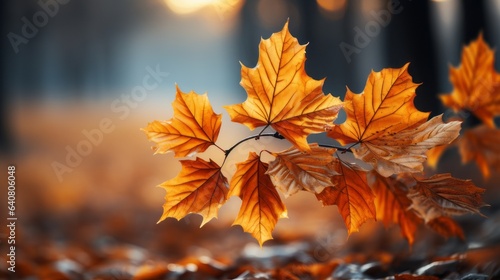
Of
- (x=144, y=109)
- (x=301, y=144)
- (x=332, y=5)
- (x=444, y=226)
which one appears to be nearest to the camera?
(x=301, y=144)

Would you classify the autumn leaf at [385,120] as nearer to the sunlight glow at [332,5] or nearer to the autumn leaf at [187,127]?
the autumn leaf at [187,127]

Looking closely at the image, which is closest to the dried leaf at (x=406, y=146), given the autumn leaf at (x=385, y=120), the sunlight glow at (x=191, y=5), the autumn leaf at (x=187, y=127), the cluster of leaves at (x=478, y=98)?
the autumn leaf at (x=385, y=120)

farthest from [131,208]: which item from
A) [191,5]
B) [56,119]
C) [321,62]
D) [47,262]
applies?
[191,5]

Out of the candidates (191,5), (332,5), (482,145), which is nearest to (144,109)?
(191,5)

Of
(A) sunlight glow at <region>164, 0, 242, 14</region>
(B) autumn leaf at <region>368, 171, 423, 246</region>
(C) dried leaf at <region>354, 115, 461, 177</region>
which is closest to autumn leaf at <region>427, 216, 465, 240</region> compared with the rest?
(B) autumn leaf at <region>368, 171, 423, 246</region>

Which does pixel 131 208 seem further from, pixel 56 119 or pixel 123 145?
pixel 56 119

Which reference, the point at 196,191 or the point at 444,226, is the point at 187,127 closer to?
the point at 196,191
